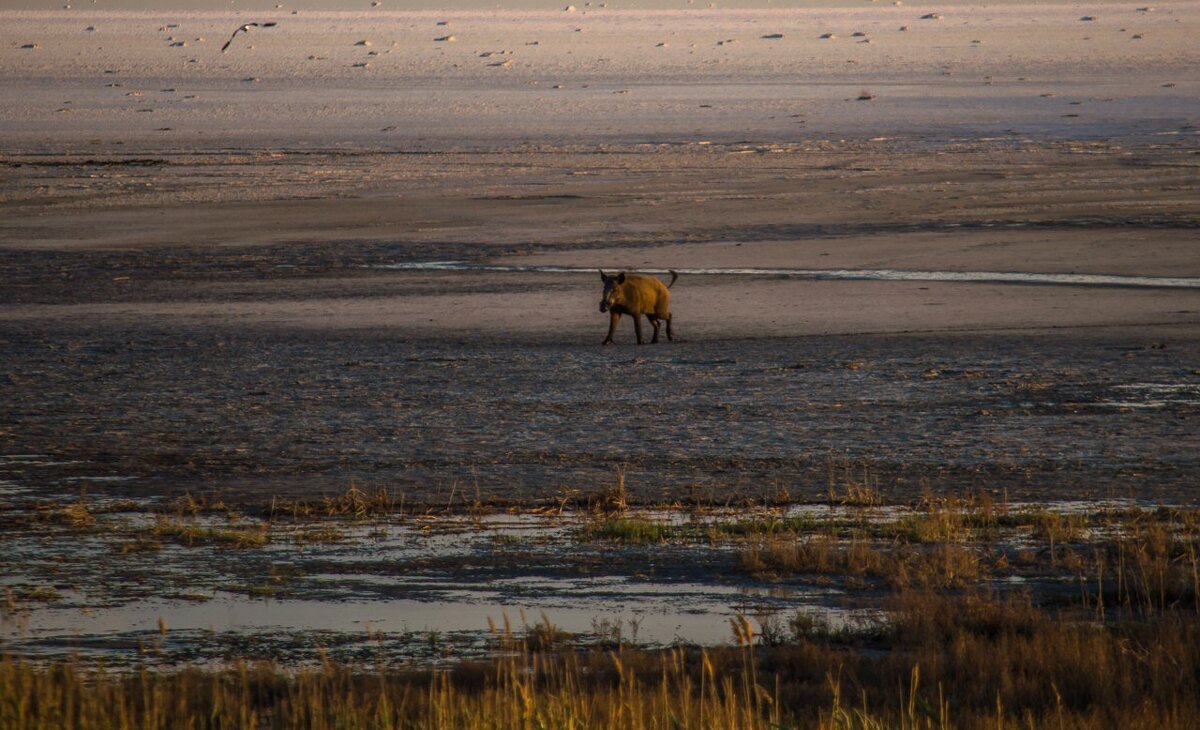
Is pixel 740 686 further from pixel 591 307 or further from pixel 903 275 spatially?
pixel 903 275

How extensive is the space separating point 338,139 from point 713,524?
49282mm

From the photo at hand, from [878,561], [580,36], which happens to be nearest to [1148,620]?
[878,561]

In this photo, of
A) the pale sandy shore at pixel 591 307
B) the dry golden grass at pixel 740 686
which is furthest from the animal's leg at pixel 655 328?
the dry golden grass at pixel 740 686

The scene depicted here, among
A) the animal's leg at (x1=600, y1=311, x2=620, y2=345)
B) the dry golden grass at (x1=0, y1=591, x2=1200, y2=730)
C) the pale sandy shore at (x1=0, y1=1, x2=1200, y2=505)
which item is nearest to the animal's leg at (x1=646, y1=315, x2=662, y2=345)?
the pale sandy shore at (x1=0, y1=1, x2=1200, y2=505)

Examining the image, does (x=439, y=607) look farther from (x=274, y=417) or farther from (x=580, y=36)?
(x=580, y=36)

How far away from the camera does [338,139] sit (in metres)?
58.7

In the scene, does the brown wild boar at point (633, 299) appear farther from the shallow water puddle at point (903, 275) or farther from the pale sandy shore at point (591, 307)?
the shallow water puddle at point (903, 275)

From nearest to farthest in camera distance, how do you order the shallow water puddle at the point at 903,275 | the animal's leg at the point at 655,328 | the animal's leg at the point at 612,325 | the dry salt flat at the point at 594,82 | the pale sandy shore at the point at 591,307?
the pale sandy shore at the point at 591,307
the animal's leg at the point at 612,325
the animal's leg at the point at 655,328
the shallow water puddle at the point at 903,275
the dry salt flat at the point at 594,82

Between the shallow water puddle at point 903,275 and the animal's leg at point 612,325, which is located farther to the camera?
the shallow water puddle at point 903,275

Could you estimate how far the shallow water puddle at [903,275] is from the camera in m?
23.5

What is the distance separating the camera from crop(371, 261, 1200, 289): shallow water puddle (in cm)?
2345

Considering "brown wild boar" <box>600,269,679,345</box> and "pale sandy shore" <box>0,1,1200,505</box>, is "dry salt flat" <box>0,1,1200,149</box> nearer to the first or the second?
"pale sandy shore" <box>0,1,1200,505</box>

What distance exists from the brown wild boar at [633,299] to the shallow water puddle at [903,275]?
4245 millimetres

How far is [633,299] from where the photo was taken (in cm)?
1864
